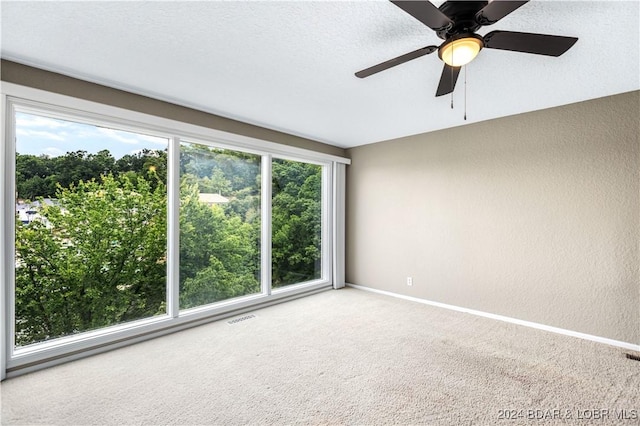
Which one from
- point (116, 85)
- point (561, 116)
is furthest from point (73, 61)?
point (561, 116)

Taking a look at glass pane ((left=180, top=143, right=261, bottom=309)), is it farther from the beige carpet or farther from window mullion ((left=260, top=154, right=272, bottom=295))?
the beige carpet

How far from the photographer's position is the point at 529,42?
1.65m

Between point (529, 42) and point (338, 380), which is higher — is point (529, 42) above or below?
above

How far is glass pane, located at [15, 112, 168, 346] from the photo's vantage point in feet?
8.22

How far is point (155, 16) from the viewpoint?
1.81 metres

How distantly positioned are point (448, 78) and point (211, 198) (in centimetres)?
284

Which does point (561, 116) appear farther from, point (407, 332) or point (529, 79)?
point (407, 332)

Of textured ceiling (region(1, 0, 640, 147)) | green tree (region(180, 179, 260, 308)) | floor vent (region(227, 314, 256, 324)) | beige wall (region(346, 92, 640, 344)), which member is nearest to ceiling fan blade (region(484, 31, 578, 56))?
textured ceiling (region(1, 0, 640, 147))

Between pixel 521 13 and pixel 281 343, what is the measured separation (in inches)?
126

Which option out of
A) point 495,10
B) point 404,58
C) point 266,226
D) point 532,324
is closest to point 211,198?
point 266,226

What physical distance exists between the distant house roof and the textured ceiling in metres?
1.01

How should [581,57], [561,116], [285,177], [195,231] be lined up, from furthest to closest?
[285,177], [195,231], [561,116], [581,57]

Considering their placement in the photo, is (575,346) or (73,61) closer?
(73,61)

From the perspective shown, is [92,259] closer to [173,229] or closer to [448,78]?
[173,229]
